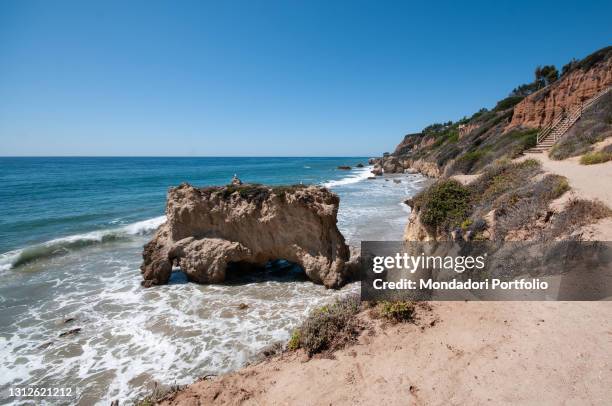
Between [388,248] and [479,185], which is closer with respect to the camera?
[479,185]

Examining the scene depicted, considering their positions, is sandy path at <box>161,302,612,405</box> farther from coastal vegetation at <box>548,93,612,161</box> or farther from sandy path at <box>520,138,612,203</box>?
coastal vegetation at <box>548,93,612,161</box>

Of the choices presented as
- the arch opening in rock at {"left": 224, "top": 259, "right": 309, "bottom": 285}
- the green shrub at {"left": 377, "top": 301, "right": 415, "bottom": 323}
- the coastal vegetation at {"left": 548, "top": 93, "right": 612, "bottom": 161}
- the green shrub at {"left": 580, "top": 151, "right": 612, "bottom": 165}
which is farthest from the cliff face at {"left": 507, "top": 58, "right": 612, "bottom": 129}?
the green shrub at {"left": 377, "top": 301, "right": 415, "bottom": 323}

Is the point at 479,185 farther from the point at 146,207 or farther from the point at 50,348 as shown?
the point at 146,207

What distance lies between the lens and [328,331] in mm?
5711

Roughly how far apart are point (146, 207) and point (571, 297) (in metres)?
30.5

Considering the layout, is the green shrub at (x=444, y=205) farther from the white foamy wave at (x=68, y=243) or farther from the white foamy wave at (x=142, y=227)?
the white foamy wave at (x=142, y=227)

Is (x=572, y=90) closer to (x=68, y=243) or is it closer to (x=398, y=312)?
(x=398, y=312)

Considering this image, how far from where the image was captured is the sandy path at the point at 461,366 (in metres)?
3.76

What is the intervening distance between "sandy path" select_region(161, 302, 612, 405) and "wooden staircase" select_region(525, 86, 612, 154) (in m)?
20.9

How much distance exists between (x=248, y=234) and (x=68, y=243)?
40.9 feet

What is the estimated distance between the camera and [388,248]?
13.7m

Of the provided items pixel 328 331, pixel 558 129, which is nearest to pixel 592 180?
pixel 328 331

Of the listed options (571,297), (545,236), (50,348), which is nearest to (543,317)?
(571,297)

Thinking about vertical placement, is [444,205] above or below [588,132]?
below
